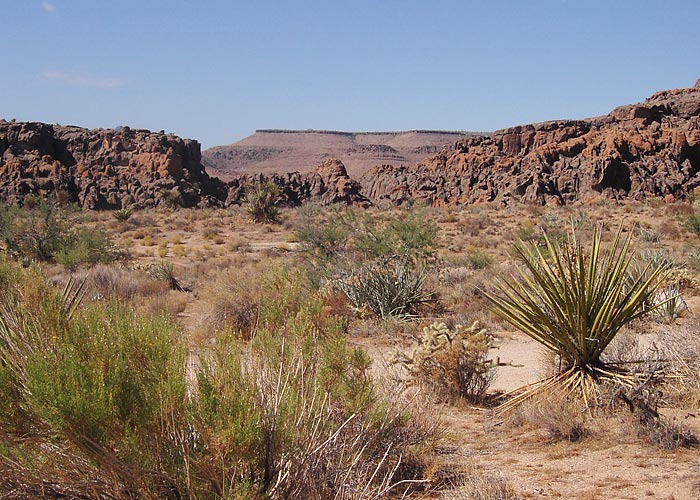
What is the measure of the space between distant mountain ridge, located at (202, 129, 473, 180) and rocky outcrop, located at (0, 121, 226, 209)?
6954 cm

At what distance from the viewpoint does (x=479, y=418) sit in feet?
21.0

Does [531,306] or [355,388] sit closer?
[355,388]

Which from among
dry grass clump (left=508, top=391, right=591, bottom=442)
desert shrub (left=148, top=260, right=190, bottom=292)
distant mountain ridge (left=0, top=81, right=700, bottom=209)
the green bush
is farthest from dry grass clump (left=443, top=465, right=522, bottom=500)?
distant mountain ridge (left=0, top=81, right=700, bottom=209)

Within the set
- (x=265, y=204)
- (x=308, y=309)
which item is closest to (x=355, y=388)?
(x=308, y=309)

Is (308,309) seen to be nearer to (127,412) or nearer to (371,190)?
(127,412)

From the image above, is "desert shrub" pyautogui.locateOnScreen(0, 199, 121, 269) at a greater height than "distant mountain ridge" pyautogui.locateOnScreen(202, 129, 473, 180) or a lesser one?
lesser

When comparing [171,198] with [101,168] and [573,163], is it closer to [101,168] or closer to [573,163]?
[101,168]

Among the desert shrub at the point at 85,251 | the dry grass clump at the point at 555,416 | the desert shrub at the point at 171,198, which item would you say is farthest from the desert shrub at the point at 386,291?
the desert shrub at the point at 171,198

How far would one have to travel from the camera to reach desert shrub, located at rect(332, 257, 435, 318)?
12016 millimetres

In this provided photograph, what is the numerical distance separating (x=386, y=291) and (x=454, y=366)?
5176mm

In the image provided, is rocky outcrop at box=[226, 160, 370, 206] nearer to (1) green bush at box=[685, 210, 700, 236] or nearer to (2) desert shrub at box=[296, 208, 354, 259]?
(2) desert shrub at box=[296, 208, 354, 259]

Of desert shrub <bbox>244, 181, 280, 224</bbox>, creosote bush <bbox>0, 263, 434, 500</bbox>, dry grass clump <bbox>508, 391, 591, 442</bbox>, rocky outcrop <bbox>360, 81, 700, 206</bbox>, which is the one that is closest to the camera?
creosote bush <bbox>0, 263, 434, 500</bbox>

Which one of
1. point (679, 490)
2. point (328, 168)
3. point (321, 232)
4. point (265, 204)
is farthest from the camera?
point (328, 168)

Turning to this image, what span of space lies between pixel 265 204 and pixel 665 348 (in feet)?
110
